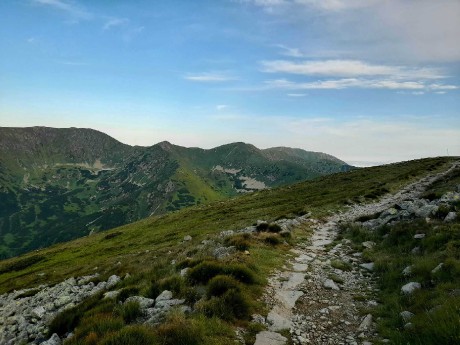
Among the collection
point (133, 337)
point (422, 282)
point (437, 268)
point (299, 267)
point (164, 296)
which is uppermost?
point (437, 268)

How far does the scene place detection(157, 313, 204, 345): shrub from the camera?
28.0ft

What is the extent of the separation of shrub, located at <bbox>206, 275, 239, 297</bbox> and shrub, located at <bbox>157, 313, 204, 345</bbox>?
2.48m

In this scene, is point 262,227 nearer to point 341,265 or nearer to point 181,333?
point 341,265

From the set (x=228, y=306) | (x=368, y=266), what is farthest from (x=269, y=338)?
(x=368, y=266)

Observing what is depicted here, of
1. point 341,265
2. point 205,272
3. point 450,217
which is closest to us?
point 205,272

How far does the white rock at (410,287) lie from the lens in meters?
11.5

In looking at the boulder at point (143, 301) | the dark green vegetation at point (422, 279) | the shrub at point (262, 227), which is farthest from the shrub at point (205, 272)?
the shrub at point (262, 227)

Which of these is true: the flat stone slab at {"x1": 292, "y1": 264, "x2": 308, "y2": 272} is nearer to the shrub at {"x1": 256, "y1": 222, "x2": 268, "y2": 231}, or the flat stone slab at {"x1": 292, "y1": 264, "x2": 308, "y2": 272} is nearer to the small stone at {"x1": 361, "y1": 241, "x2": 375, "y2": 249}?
the small stone at {"x1": 361, "y1": 241, "x2": 375, "y2": 249}

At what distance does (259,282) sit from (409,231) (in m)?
9.99

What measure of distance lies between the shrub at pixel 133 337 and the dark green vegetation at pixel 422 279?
612 centimetres

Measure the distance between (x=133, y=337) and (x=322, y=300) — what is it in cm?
719

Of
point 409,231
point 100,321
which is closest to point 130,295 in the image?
point 100,321

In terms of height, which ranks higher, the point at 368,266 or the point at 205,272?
the point at 205,272

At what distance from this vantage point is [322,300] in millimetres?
12664
